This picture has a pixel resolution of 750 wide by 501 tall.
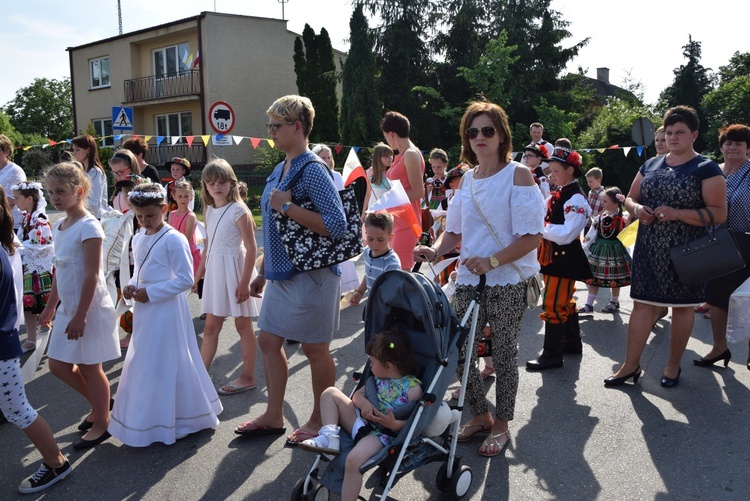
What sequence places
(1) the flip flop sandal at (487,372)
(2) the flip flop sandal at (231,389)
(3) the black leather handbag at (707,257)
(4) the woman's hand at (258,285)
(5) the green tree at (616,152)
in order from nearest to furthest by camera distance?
(4) the woman's hand at (258,285), (3) the black leather handbag at (707,257), (2) the flip flop sandal at (231,389), (1) the flip flop sandal at (487,372), (5) the green tree at (616,152)

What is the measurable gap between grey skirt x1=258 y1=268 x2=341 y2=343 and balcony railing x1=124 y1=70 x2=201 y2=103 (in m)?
25.8

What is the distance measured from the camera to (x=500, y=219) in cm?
346

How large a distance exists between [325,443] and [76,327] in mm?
1770

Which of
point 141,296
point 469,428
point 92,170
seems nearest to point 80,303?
point 141,296

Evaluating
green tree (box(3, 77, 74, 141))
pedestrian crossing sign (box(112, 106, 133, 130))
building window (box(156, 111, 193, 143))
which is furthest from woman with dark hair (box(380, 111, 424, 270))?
green tree (box(3, 77, 74, 141))

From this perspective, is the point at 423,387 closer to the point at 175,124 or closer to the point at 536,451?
the point at 536,451

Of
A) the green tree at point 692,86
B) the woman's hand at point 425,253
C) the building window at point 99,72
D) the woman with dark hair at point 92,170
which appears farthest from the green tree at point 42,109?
the woman's hand at point 425,253

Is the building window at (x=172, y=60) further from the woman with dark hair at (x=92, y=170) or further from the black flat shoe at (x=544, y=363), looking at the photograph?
the black flat shoe at (x=544, y=363)

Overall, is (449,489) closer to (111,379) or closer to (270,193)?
(270,193)

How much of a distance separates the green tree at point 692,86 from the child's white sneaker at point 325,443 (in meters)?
34.2

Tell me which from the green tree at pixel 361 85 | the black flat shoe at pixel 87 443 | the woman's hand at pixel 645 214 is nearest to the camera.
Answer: the black flat shoe at pixel 87 443

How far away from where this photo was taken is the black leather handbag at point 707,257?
13.9ft

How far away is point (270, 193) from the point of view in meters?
3.48

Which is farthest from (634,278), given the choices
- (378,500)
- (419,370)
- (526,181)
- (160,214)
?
(160,214)
